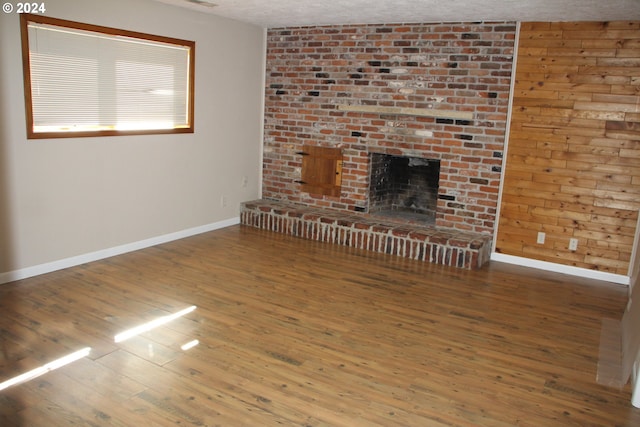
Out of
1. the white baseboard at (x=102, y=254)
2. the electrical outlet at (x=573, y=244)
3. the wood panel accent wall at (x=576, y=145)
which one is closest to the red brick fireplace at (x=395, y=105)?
the wood panel accent wall at (x=576, y=145)

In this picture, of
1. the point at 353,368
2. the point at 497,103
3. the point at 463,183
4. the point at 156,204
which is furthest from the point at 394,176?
the point at 353,368

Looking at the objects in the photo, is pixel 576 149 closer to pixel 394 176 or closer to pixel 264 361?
pixel 394 176

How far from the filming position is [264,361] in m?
3.00

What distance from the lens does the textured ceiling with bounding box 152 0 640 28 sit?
410 centimetres

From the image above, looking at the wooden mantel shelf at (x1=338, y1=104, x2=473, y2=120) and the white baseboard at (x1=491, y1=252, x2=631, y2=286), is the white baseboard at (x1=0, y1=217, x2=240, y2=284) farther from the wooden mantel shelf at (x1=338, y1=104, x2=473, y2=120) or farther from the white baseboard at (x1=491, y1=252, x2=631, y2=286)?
the white baseboard at (x1=491, y1=252, x2=631, y2=286)

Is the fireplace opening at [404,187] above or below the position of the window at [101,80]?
below

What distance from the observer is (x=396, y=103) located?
5574 millimetres

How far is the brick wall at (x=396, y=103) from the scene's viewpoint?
5160 mm

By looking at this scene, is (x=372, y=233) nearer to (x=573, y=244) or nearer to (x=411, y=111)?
(x=411, y=111)

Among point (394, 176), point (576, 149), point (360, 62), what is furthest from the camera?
point (394, 176)

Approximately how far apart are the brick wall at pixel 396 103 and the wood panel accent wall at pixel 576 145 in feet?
0.71

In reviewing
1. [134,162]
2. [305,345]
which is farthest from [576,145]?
[134,162]

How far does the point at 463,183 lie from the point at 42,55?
13.0 feet

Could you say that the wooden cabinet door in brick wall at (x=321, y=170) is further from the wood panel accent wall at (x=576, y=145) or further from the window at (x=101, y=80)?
the wood panel accent wall at (x=576, y=145)
